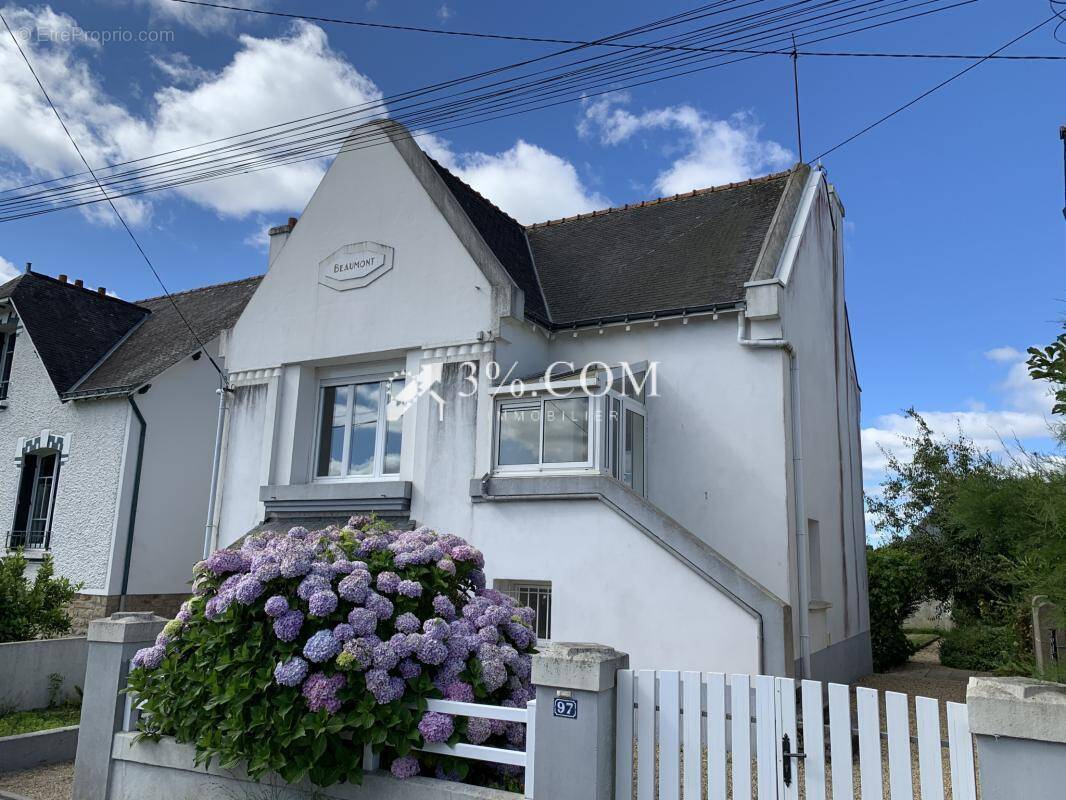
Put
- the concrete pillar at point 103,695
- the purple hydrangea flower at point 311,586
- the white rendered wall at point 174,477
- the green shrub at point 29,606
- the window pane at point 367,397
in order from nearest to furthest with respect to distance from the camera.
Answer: the purple hydrangea flower at point 311,586
the concrete pillar at point 103,695
the green shrub at point 29,606
the window pane at point 367,397
the white rendered wall at point 174,477

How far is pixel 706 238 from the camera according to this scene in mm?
13648

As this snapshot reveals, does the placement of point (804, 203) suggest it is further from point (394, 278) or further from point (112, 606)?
point (112, 606)

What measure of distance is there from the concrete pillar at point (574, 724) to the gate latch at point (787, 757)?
3.46 feet

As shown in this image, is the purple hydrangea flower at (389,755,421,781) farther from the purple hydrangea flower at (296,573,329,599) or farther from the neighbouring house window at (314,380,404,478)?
the neighbouring house window at (314,380,404,478)

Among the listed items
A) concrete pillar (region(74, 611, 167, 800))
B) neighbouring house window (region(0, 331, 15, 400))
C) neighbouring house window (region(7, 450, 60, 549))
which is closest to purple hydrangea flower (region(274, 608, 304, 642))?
concrete pillar (region(74, 611, 167, 800))

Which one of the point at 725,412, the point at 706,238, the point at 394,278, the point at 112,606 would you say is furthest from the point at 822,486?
the point at 112,606

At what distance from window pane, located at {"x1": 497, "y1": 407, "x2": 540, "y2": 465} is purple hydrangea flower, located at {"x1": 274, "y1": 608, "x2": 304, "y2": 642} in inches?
234

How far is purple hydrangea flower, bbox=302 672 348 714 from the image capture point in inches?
207

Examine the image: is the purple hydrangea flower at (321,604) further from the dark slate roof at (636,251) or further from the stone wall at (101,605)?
the stone wall at (101,605)

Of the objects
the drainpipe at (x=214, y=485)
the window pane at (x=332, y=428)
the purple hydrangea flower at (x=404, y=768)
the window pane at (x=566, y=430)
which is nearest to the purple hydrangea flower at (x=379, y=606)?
the purple hydrangea flower at (x=404, y=768)

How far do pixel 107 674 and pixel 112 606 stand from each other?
10546 millimetres

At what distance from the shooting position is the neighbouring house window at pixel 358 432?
42.9ft

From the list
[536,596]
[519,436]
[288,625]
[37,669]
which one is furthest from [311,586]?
[37,669]

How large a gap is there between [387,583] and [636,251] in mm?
9890
